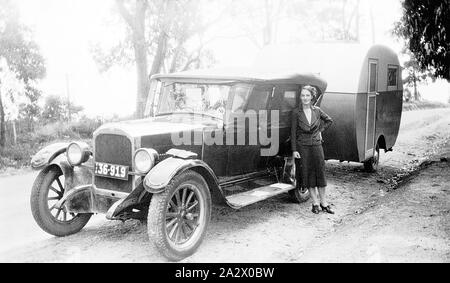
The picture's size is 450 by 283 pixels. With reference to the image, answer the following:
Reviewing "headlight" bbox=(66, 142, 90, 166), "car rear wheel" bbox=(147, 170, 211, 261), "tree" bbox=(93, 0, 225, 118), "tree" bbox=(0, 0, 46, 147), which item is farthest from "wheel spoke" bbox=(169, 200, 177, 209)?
"tree" bbox=(93, 0, 225, 118)

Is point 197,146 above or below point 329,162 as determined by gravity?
above

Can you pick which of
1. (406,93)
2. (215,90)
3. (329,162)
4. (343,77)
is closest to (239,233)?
(215,90)

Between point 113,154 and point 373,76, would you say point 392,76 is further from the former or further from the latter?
point 113,154

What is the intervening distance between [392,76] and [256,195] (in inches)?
222

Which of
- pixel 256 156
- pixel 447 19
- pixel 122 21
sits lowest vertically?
pixel 256 156

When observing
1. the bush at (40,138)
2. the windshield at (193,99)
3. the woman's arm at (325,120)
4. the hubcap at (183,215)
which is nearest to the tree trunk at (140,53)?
the bush at (40,138)

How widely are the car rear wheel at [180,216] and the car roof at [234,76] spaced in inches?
61.0

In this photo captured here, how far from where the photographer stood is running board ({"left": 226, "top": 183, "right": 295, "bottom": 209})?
5.63 metres


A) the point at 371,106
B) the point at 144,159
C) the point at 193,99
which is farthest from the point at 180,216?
the point at 371,106

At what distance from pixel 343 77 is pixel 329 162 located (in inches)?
129

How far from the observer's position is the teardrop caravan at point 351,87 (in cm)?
848

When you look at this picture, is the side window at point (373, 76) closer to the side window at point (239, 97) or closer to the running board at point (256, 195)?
the running board at point (256, 195)

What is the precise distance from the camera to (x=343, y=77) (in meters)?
8.57

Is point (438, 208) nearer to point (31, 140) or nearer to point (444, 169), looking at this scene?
point (444, 169)
